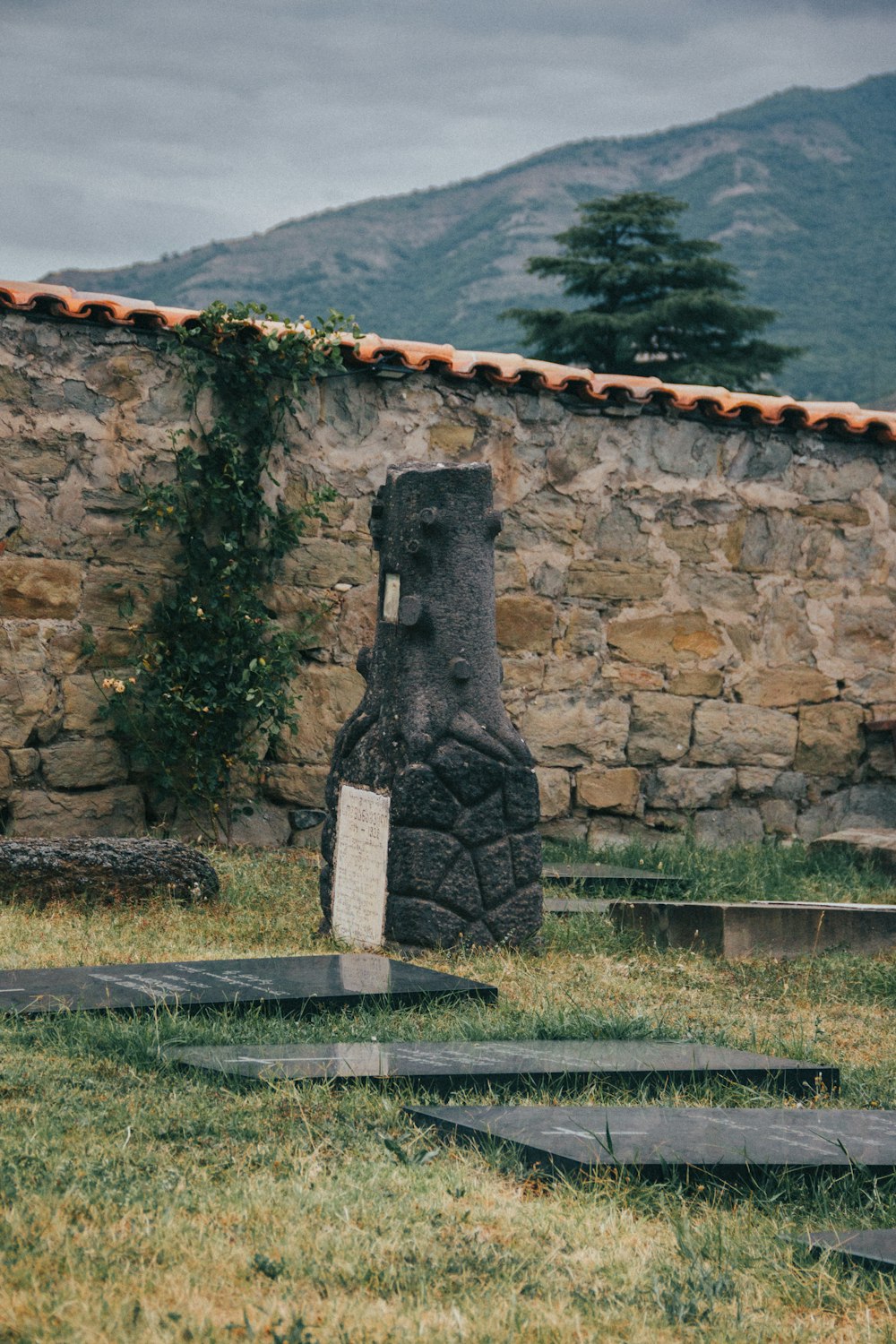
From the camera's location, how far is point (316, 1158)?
9.15 ft

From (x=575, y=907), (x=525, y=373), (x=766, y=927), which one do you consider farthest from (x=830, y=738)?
(x=766, y=927)

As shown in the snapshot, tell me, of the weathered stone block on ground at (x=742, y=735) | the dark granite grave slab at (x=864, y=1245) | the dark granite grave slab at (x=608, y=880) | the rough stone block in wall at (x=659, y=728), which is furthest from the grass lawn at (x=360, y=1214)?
the weathered stone block on ground at (x=742, y=735)

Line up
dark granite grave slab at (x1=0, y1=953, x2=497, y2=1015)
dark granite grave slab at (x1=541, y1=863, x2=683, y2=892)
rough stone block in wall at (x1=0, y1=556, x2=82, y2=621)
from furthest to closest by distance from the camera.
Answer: rough stone block in wall at (x1=0, y1=556, x2=82, y2=621)
dark granite grave slab at (x1=541, y1=863, x2=683, y2=892)
dark granite grave slab at (x1=0, y1=953, x2=497, y2=1015)

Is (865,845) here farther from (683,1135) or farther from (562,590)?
(683,1135)

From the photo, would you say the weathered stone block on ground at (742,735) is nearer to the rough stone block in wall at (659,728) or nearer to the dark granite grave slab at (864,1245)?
the rough stone block in wall at (659,728)

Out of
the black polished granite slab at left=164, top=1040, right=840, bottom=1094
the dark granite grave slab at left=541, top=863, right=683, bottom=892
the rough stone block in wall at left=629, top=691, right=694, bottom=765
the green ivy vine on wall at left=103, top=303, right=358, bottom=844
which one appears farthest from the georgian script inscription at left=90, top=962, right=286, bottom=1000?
the rough stone block in wall at left=629, top=691, right=694, bottom=765

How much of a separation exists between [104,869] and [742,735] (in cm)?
386

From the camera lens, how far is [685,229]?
4950cm

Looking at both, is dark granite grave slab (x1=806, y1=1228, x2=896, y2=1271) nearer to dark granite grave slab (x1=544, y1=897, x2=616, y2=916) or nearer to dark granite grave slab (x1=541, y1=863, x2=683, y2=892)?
dark granite grave slab (x1=544, y1=897, x2=616, y2=916)

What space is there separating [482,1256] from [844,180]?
2208 inches

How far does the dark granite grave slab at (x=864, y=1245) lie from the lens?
238 centimetres

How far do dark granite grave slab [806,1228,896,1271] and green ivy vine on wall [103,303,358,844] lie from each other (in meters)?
4.82

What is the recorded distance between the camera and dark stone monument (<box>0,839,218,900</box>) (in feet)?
18.3

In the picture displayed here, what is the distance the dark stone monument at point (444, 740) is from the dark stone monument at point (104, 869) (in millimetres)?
608
